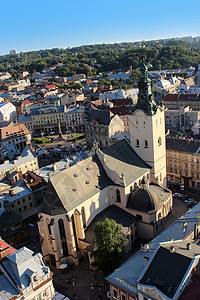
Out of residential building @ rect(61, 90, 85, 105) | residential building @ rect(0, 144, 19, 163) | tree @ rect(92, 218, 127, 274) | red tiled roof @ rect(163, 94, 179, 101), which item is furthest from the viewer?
residential building @ rect(61, 90, 85, 105)

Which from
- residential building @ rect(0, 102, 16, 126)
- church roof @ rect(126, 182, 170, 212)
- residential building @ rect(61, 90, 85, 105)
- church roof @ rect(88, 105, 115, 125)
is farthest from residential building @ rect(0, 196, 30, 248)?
residential building @ rect(61, 90, 85, 105)

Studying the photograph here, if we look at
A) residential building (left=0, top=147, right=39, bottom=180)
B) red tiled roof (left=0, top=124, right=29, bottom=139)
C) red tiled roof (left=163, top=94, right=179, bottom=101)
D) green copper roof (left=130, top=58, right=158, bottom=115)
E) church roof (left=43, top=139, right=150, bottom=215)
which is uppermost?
green copper roof (left=130, top=58, right=158, bottom=115)

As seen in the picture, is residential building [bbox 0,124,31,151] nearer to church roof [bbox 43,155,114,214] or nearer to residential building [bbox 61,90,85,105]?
residential building [bbox 61,90,85,105]

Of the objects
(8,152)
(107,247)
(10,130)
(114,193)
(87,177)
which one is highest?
(87,177)

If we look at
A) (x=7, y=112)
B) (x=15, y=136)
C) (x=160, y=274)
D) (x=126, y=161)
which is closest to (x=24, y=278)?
(x=160, y=274)

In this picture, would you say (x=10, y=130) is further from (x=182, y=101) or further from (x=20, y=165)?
(x=182, y=101)
